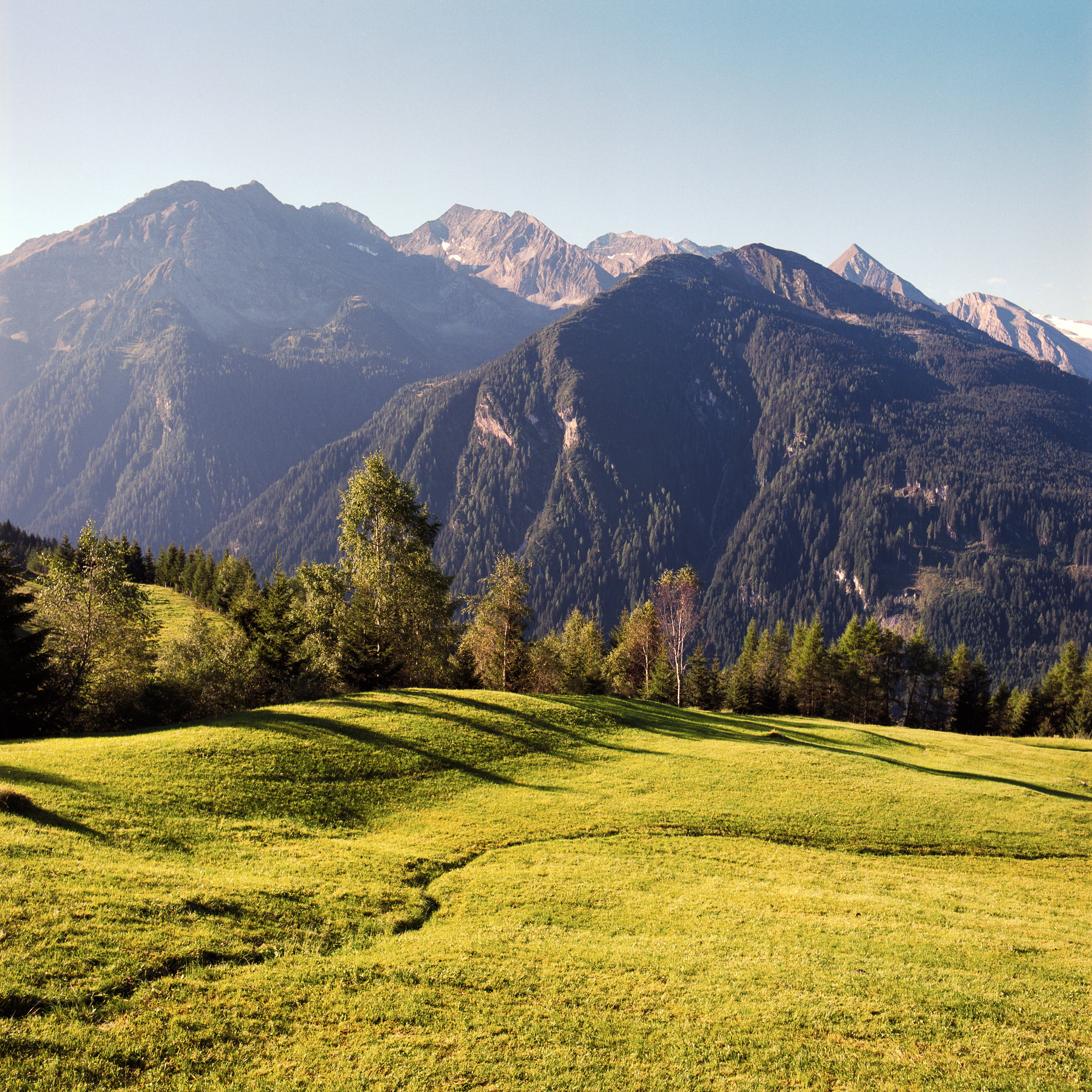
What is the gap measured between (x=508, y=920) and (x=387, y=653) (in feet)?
118

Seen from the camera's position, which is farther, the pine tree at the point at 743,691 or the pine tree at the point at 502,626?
the pine tree at the point at 743,691

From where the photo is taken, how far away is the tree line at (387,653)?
4525 centimetres

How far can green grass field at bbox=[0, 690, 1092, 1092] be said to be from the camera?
1341 cm

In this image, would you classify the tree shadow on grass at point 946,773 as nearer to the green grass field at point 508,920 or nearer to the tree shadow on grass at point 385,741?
the green grass field at point 508,920

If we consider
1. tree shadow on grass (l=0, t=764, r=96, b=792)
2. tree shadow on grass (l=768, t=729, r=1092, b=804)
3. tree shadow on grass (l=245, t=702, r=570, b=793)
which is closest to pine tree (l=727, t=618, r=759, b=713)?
tree shadow on grass (l=768, t=729, r=1092, b=804)

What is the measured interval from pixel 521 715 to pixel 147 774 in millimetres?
24826

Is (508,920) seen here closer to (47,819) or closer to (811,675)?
(47,819)

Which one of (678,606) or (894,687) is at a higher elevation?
(678,606)

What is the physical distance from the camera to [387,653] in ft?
178

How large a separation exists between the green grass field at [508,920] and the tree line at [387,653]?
11994mm

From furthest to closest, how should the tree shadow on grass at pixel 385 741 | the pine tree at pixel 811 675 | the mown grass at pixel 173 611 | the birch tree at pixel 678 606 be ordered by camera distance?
the pine tree at pixel 811 675 → the mown grass at pixel 173 611 → the birch tree at pixel 678 606 → the tree shadow on grass at pixel 385 741

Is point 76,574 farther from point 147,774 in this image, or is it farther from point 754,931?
point 754,931

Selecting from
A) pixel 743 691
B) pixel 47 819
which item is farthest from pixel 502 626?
pixel 47 819

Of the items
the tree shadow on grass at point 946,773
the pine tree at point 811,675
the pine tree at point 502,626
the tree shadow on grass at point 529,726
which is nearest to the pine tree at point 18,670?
the tree shadow on grass at point 529,726
